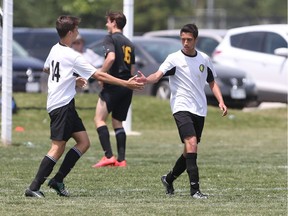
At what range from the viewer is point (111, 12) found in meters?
14.1

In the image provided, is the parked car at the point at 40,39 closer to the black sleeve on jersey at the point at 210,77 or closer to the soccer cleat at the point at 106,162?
the soccer cleat at the point at 106,162

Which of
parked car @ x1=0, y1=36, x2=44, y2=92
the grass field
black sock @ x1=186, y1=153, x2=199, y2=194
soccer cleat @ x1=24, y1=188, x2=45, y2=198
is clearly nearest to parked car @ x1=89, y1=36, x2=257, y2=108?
the grass field

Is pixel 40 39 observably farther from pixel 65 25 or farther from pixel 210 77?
pixel 65 25

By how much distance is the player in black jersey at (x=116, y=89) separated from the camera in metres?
14.0

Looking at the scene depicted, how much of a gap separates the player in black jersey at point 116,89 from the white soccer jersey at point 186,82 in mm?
2749

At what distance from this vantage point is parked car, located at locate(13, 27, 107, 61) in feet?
88.2

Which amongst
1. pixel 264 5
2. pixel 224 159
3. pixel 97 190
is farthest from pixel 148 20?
pixel 97 190

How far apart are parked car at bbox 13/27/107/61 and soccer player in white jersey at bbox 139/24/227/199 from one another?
1562cm

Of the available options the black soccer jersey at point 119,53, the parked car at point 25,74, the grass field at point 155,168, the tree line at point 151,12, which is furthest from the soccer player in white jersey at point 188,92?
the tree line at point 151,12

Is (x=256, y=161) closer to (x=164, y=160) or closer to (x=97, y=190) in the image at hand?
→ (x=164, y=160)

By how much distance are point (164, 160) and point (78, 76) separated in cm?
442

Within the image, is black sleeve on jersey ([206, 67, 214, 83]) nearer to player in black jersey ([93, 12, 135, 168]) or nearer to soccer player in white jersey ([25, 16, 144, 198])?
soccer player in white jersey ([25, 16, 144, 198])

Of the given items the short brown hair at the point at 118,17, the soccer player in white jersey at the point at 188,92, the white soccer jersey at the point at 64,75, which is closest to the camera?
the white soccer jersey at the point at 64,75

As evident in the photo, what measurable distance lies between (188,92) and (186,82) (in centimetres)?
11
